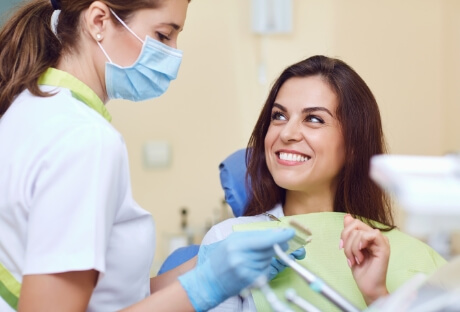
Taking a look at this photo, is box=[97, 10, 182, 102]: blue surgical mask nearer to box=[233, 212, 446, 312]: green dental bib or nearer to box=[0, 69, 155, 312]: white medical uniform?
box=[0, 69, 155, 312]: white medical uniform

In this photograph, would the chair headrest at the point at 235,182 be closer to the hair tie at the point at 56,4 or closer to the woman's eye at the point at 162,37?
the woman's eye at the point at 162,37

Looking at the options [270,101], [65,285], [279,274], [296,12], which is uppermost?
[296,12]

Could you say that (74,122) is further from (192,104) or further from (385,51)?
(385,51)

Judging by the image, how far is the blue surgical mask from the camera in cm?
132

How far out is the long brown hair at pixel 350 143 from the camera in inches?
67.7

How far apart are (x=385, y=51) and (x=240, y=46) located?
83 cm

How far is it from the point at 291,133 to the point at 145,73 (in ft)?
1.50

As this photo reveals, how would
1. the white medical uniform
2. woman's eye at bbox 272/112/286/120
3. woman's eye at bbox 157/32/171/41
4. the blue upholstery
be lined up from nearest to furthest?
the white medical uniform < woman's eye at bbox 157/32/171/41 < woman's eye at bbox 272/112/286/120 < the blue upholstery

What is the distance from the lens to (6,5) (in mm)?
2701

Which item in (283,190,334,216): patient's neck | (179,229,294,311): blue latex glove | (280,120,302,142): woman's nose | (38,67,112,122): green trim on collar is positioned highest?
(38,67,112,122): green trim on collar

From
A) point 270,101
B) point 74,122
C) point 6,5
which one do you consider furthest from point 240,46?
point 74,122

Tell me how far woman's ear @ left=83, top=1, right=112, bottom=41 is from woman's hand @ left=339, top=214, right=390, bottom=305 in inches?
27.5

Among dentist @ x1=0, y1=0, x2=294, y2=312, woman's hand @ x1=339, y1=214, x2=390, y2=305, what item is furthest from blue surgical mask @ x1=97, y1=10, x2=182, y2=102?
woman's hand @ x1=339, y1=214, x2=390, y2=305

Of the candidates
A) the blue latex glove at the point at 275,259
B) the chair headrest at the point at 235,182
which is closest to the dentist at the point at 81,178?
the blue latex glove at the point at 275,259
